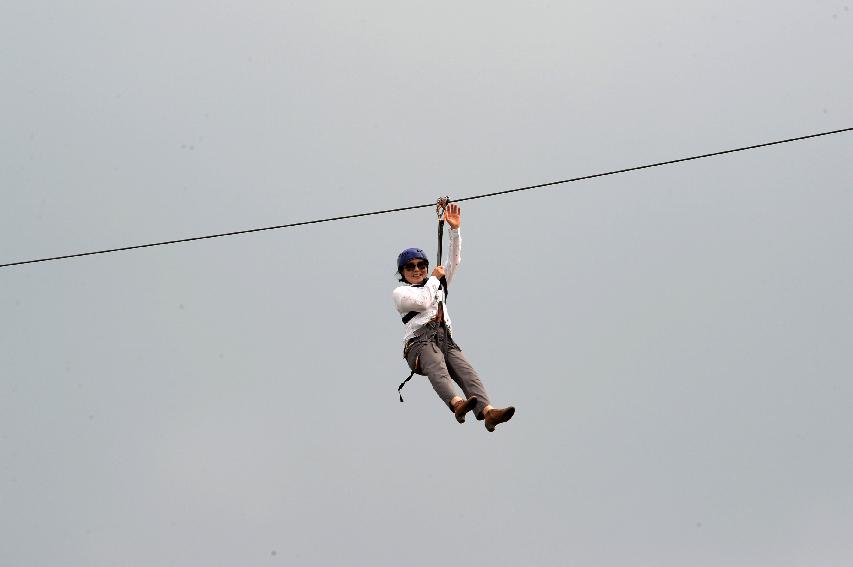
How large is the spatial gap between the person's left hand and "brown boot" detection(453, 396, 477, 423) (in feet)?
6.22

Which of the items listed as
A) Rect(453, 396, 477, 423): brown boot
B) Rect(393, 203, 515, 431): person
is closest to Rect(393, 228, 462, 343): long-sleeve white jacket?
Rect(393, 203, 515, 431): person

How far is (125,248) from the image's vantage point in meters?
18.7

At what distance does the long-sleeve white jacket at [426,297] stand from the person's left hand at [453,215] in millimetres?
70

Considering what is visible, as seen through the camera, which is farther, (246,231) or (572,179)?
(246,231)

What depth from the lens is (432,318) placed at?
58.6 feet

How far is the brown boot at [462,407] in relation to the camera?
1695 centimetres

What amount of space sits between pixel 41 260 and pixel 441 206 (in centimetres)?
450

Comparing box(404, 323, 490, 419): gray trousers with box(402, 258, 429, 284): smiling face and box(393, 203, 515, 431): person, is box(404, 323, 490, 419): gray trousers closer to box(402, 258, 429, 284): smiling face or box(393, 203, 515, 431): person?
box(393, 203, 515, 431): person

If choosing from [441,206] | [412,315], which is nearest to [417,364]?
[412,315]

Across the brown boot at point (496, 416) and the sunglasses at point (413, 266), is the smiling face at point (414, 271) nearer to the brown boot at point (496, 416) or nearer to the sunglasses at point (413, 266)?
the sunglasses at point (413, 266)

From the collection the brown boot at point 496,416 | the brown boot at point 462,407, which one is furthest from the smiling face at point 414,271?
the brown boot at point 496,416

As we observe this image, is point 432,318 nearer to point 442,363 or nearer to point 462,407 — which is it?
point 442,363

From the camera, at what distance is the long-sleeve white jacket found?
1777cm

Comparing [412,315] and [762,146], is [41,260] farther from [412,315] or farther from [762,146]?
[762,146]
